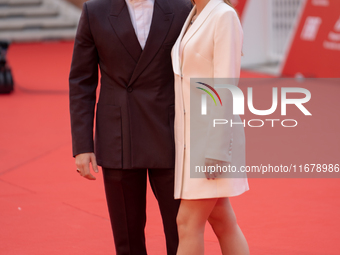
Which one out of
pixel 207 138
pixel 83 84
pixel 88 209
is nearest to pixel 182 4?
pixel 83 84

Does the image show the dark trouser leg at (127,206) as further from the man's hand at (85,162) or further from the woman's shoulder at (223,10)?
the woman's shoulder at (223,10)

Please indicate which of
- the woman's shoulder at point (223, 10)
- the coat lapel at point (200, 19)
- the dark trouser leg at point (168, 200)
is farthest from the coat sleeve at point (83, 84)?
the woman's shoulder at point (223, 10)

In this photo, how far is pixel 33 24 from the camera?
15.8m

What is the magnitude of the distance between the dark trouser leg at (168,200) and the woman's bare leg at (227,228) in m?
0.20

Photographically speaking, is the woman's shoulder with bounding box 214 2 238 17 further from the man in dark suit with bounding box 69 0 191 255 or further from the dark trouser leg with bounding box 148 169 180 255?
the dark trouser leg with bounding box 148 169 180 255

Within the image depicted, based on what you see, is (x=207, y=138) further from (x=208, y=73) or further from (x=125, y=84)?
(x=125, y=84)

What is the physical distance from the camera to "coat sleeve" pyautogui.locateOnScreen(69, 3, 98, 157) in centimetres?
203

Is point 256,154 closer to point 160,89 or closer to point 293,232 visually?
point 293,232

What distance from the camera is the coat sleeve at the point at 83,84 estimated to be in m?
2.03

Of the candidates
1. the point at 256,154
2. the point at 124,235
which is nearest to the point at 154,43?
the point at 124,235

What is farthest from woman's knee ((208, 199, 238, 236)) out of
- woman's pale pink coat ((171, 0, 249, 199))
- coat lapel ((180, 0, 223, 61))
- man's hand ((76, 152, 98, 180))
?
coat lapel ((180, 0, 223, 61))

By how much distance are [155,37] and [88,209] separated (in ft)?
5.84

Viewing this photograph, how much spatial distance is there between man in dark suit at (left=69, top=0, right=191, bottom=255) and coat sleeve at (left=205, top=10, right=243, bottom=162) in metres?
0.31

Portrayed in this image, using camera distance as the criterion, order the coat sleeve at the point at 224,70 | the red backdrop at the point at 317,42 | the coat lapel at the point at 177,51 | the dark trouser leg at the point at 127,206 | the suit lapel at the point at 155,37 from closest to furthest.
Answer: the coat sleeve at the point at 224,70, the coat lapel at the point at 177,51, the suit lapel at the point at 155,37, the dark trouser leg at the point at 127,206, the red backdrop at the point at 317,42
